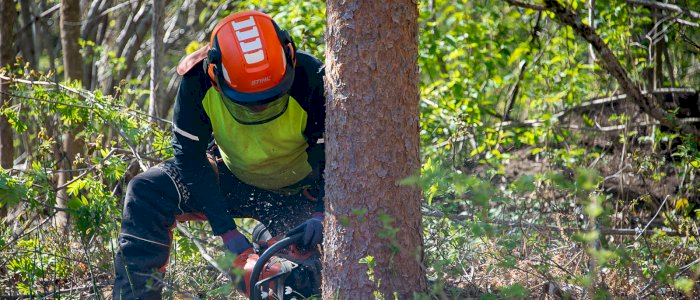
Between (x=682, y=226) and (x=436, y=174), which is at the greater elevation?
(x=436, y=174)

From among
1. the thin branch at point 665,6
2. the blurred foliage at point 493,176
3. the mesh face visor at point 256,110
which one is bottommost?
the blurred foliage at point 493,176

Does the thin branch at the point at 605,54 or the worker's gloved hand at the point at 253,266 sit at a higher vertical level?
the thin branch at the point at 605,54

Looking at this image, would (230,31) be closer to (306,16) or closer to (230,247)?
(230,247)

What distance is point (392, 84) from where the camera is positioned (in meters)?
3.24

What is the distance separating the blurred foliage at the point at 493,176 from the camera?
3.69 m

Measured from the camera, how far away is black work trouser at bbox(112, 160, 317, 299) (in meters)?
3.85

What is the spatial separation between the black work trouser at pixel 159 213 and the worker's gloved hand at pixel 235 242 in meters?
0.34

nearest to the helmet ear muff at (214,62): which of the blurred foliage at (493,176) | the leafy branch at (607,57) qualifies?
the blurred foliage at (493,176)

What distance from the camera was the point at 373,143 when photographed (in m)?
3.24

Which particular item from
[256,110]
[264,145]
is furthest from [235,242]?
[256,110]

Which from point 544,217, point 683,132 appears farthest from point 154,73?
point 683,132

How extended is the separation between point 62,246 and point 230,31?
1.91 metres

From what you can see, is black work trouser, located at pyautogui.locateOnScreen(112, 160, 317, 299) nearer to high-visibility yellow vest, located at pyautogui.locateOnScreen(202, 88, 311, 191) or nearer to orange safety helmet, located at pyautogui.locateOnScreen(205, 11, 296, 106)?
high-visibility yellow vest, located at pyautogui.locateOnScreen(202, 88, 311, 191)

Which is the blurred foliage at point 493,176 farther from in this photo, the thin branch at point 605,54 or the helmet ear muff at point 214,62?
the helmet ear muff at point 214,62
